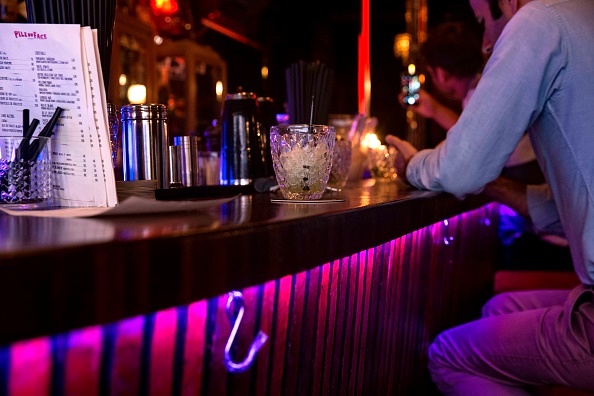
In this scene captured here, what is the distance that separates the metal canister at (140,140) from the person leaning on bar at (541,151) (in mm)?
790

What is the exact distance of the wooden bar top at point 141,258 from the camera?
1.74 feet

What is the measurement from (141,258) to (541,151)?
1.40 m

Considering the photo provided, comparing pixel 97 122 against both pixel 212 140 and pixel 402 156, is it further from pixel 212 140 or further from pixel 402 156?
pixel 402 156

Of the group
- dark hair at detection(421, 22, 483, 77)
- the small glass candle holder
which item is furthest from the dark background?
the small glass candle holder

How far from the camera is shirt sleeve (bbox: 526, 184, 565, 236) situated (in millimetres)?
2135

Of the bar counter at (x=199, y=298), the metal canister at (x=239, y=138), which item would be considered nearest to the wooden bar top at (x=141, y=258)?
the bar counter at (x=199, y=298)

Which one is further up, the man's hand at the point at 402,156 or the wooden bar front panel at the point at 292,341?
the man's hand at the point at 402,156

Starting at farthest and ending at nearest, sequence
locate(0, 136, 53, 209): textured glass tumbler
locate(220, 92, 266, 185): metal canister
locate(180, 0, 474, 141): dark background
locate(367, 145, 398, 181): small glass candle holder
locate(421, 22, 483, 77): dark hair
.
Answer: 1. locate(180, 0, 474, 141): dark background
2. locate(421, 22, 483, 77): dark hair
3. locate(367, 145, 398, 181): small glass candle holder
4. locate(220, 92, 266, 185): metal canister
5. locate(0, 136, 53, 209): textured glass tumbler

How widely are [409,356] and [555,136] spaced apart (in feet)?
2.49

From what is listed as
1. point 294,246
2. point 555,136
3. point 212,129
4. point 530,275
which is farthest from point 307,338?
point 530,275

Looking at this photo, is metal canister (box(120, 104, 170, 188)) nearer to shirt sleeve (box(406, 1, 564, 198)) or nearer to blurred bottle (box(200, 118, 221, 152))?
blurred bottle (box(200, 118, 221, 152))

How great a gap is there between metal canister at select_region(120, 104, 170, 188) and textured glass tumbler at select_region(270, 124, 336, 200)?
31 cm

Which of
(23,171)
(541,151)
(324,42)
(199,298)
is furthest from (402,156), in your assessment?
(324,42)

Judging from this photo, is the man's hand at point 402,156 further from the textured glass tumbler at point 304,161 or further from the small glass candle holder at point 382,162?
the textured glass tumbler at point 304,161
